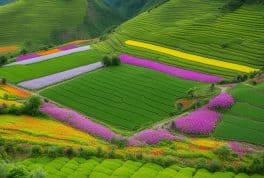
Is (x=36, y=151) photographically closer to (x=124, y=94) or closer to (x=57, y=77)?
(x=124, y=94)

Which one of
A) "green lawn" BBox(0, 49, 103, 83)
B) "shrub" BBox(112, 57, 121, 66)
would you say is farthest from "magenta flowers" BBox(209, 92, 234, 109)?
"green lawn" BBox(0, 49, 103, 83)

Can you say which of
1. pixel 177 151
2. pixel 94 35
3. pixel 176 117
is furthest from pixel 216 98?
pixel 94 35

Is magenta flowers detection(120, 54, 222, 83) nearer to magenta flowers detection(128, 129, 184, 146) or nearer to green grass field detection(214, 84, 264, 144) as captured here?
green grass field detection(214, 84, 264, 144)

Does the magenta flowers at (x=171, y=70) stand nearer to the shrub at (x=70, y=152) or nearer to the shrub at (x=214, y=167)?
the shrub at (x=214, y=167)

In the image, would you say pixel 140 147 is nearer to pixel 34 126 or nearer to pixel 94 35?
pixel 34 126

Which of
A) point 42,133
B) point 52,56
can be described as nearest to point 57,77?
point 52,56

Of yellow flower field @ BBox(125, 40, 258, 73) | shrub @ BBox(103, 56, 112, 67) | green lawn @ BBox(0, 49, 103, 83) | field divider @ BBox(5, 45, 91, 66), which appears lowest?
field divider @ BBox(5, 45, 91, 66)
